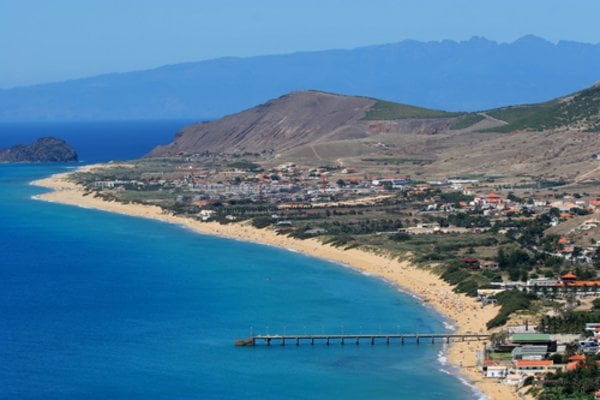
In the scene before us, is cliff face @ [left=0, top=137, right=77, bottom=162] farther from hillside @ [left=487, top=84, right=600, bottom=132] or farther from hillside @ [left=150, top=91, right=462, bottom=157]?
hillside @ [left=487, top=84, right=600, bottom=132]

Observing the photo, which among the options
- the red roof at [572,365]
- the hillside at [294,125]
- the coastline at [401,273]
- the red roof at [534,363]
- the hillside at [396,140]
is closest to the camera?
the red roof at [572,365]

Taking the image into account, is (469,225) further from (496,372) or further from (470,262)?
(496,372)

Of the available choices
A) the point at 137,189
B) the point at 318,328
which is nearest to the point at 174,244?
the point at 318,328

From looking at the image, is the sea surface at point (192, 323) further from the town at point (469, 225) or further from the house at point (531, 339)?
the town at point (469, 225)

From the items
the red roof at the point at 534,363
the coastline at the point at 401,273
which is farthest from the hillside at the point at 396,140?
the red roof at the point at 534,363

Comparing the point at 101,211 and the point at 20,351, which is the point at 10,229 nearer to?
the point at 101,211

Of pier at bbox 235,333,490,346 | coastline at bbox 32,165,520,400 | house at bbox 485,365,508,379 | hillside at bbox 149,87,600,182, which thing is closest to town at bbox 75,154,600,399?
house at bbox 485,365,508,379

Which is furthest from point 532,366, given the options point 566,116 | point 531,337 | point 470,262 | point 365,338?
point 566,116
